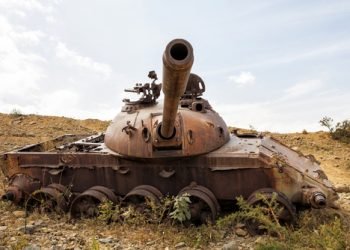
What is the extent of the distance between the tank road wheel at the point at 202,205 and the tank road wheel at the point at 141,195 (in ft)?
1.41

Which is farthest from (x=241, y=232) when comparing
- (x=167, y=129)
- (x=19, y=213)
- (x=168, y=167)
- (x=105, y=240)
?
(x=19, y=213)

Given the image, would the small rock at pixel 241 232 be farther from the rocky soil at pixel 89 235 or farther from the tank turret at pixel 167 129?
the tank turret at pixel 167 129

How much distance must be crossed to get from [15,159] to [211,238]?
13.7 ft

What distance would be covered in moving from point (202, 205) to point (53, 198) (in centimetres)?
274

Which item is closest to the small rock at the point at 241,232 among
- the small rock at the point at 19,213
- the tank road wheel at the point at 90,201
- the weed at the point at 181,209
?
the weed at the point at 181,209

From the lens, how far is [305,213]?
7.63 meters

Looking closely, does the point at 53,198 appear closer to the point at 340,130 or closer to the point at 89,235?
the point at 89,235

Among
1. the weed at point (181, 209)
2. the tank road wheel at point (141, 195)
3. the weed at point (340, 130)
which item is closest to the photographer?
the weed at point (181, 209)

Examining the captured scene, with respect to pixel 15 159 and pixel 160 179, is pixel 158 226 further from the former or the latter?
pixel 15 159

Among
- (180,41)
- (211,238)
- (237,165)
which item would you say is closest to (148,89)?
(237,165)

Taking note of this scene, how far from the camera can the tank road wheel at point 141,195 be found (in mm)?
7809

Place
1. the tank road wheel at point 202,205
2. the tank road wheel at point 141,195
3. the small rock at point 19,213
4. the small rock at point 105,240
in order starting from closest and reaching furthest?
1. the small rock at point 105,240
2. the tank road wheel at point 202,205
3. the tank road wheel at point 141,195
4. the small rock at point 19,213

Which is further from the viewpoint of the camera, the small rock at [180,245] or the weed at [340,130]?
the weed at [340,130]

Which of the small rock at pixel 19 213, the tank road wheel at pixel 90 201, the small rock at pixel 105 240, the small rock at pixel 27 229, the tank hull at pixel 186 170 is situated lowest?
the small rock at pixel 105 240
